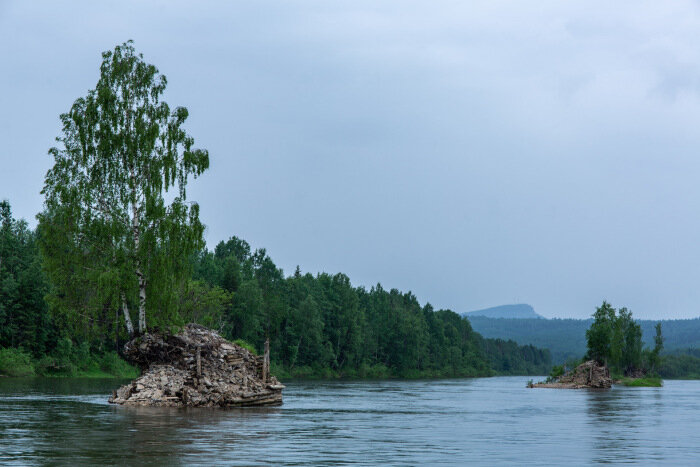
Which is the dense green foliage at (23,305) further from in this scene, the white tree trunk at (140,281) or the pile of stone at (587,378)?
the pile of stone at (587,378)

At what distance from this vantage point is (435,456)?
90.4 ft

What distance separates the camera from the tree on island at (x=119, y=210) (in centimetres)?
5406

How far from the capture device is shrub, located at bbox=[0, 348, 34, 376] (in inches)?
3875

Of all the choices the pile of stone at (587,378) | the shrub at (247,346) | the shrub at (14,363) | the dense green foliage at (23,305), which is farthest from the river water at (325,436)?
the pile of stone at (587,378)

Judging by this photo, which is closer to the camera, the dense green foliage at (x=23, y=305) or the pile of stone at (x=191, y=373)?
the pile of stone at (x=191, y=373)

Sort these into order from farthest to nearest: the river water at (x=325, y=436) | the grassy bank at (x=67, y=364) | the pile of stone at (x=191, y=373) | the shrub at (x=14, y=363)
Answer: the grassy bank at (x=67, y=364) → the shrub at (x=14, y=363) → the pile of stone at (x=191, y=373) → the river water at (x=325, y=436)

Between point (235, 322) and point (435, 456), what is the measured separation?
384ft

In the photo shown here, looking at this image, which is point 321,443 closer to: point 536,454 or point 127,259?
point 536,454

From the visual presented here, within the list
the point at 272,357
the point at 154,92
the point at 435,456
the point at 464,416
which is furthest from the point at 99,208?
the point at 272,357

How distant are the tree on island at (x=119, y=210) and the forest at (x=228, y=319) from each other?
5.75ft

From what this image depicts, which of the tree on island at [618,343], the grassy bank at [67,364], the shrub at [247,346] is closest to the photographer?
the shrub at [247,346]

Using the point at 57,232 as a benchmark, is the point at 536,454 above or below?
below

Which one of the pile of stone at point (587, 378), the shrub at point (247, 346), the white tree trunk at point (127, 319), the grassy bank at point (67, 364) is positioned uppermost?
the white tree trunk at point (127, 319)

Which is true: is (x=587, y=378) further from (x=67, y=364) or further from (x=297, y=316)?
(x=67, y=364)
